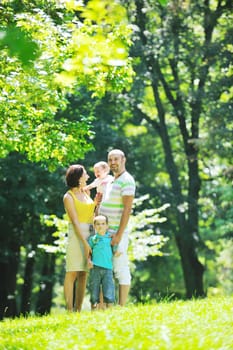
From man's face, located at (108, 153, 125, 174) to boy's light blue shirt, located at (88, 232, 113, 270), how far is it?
0.77 metres

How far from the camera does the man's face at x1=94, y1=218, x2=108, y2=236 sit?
7.61 metres

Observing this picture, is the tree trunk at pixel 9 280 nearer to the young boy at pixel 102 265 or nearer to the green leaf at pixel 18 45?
the young boy at pixel 102 265

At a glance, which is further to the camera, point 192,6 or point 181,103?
point 181,103

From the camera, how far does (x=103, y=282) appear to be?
762cm

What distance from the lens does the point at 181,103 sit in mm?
22875

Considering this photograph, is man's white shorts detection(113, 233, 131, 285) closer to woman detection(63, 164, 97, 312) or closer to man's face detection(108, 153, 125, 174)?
woman detection(63, 164, 97, 312)

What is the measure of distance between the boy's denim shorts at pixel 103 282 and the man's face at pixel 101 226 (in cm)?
41

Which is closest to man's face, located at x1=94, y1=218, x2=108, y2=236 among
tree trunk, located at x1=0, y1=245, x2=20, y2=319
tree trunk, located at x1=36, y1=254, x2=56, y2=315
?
tree trunk, located at x1=0, y1=245, x2=20, y2=319

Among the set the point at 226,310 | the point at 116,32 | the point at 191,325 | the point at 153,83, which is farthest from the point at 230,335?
the point at 153,83

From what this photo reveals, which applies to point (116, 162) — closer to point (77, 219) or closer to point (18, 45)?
point (77, 219)

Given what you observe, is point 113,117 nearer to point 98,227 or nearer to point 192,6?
point 192,6

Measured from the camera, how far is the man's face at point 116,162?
25.4ft

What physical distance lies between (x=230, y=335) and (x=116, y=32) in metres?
6.53

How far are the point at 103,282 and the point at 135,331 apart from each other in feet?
7.49
